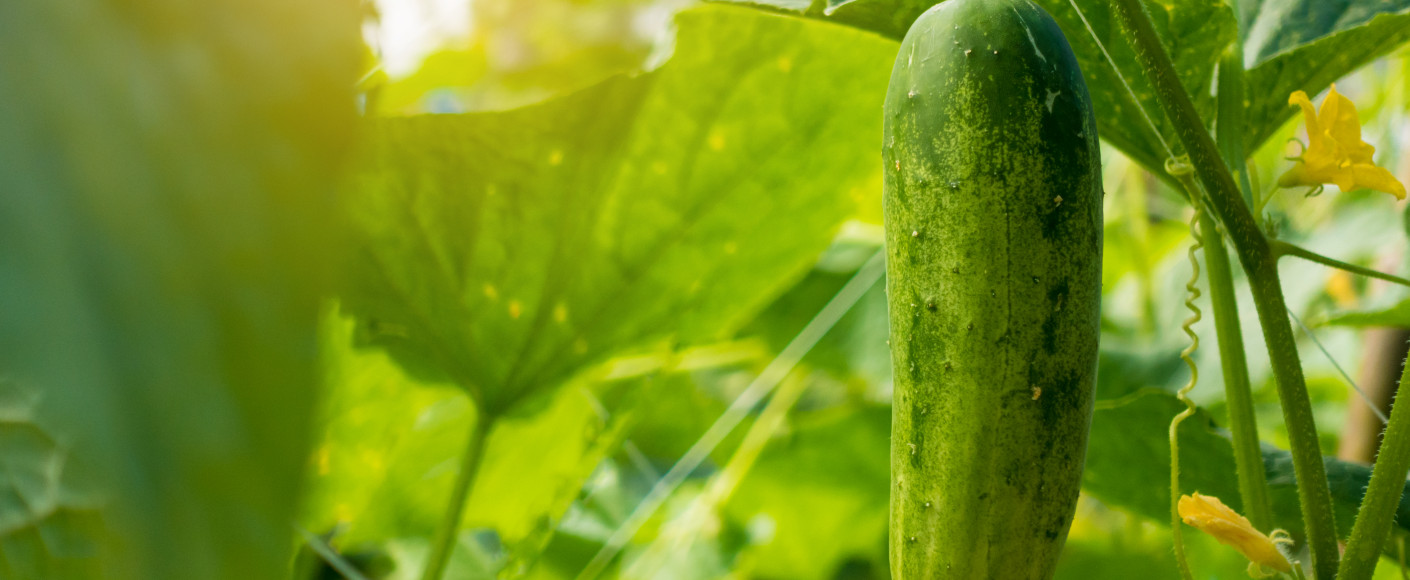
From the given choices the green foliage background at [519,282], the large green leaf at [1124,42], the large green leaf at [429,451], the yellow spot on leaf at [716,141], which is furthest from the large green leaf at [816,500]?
the large green leaf at [1124,42]

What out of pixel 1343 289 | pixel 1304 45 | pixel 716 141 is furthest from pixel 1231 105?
pixel 1343 289

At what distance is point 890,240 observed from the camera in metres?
0.43

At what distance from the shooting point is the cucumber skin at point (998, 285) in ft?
1.25

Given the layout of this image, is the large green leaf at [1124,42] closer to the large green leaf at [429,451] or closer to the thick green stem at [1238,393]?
the thick green stem at [1238,393]

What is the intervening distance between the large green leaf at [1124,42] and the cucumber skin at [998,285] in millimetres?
95

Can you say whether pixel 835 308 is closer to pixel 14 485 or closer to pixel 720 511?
pixel 720 511

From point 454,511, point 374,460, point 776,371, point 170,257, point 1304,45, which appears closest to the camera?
point 170,257

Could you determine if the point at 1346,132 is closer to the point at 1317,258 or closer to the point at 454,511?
the point at 1317,258

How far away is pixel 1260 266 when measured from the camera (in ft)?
1.46

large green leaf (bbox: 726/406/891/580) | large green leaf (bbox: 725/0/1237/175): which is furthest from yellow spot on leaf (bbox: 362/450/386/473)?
large green leaf (bbox: 725/0/1237/175)

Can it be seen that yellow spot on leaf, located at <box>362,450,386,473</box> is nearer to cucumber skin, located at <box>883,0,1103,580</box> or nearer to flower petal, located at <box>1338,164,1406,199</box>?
cucumber skin, located at <box>883,0,1103,580</box>

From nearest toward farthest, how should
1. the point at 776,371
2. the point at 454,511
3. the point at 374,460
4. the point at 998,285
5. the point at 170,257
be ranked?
the point at 170,257
the point at 998,285
the point at 454,511
the point at 374,460
the point at 776,371

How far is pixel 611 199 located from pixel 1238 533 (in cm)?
46

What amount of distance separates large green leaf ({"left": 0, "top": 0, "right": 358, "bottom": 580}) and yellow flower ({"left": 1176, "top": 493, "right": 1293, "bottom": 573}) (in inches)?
15.4
